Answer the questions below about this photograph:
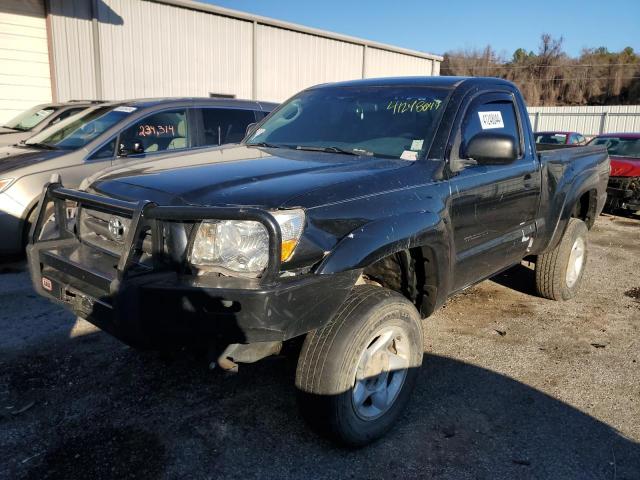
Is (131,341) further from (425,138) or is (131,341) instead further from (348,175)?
(425,138)

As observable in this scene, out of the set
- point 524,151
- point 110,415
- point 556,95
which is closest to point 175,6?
point 524,151

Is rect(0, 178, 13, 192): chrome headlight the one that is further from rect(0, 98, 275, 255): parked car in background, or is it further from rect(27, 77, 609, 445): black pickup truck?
rect(27, 77, 609, 445): black pickup truck

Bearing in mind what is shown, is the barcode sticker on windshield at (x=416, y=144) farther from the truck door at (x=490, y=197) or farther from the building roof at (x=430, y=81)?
the building roof at (x=430, y=81)

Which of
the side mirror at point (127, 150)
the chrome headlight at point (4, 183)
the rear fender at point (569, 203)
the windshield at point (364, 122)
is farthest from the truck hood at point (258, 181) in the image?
the chrome headlight at point (4, 183)

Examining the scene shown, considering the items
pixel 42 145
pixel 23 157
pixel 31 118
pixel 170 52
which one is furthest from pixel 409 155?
pixel 170 52

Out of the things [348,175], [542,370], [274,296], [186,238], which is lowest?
[542,370]

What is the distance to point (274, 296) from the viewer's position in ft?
7.14

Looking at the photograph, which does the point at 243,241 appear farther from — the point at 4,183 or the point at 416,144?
the point at 4,183

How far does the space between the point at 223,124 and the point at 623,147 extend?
28.5 ft

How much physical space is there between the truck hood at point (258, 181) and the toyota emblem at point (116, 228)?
13 centimetres

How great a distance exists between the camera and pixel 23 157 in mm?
5902

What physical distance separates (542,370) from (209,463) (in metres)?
2.41

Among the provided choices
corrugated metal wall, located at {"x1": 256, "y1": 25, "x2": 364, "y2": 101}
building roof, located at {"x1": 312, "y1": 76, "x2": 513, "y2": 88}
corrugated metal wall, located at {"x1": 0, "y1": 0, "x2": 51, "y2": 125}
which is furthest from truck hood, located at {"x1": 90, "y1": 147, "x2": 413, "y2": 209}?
corrugated metal wall, located at {"x1": 256, "y1": 25, "x2": 364, "y2": 101}

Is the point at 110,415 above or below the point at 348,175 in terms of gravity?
below
